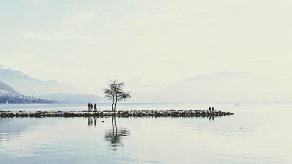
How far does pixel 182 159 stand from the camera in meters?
45.7

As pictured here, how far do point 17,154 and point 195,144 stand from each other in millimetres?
22486

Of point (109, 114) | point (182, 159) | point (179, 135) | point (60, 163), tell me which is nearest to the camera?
point (60, 163)

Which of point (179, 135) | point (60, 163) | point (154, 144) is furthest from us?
point (179, 135)

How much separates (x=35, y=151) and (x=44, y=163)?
894 centimetres

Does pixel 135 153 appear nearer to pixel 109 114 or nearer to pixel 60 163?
pixel 60 163

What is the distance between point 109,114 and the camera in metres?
136

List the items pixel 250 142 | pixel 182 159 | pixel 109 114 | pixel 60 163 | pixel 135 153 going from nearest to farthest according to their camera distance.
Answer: pixel 60 163 → pixel 182 159 → pixel 135 153 → pixel 250 142 → pixel 109 114

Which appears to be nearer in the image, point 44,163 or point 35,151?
point 44,163

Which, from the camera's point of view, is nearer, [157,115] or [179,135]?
[179,135]

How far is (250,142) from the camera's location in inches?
2445

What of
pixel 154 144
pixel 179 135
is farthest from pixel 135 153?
pixel 179 135

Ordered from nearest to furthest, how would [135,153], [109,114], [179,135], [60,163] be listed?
[60,163] → [135,153] → [179,135] → [109,114]

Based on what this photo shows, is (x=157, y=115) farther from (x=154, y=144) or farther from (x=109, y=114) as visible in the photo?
(x=154, y=144)

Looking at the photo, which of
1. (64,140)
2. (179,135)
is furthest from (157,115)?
(64,140)
